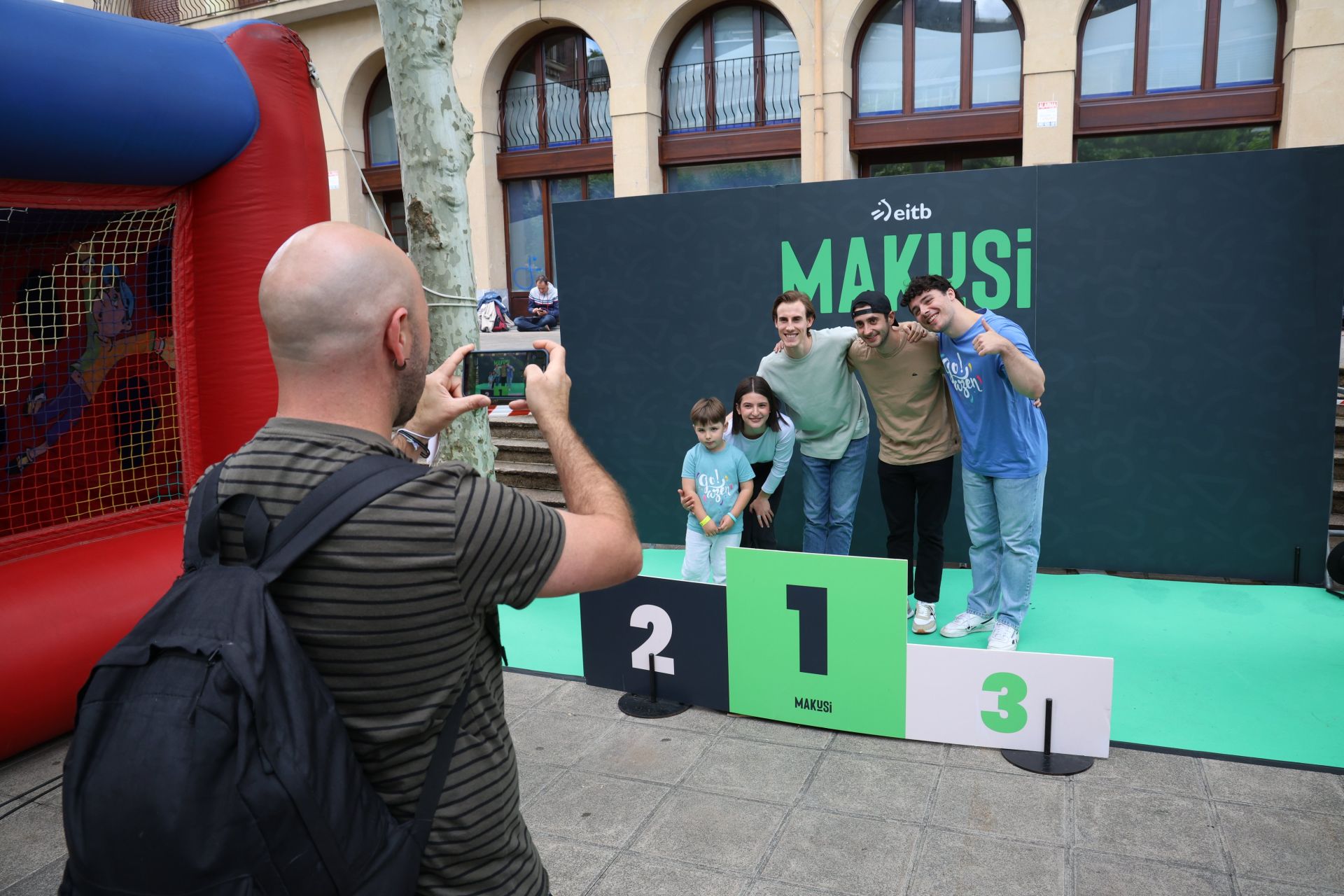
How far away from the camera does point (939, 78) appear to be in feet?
48.5

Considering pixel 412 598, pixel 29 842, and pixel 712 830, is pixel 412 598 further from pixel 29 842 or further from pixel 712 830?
pixel 29 842

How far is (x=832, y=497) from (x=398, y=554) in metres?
4.54

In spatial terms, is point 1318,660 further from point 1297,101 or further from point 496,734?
point 1297,101

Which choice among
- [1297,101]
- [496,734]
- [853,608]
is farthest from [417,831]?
[1297,101]

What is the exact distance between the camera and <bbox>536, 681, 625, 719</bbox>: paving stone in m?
4.44

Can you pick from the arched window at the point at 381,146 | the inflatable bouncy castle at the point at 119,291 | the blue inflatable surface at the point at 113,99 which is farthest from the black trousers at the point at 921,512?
the arched window at the point at 381,146

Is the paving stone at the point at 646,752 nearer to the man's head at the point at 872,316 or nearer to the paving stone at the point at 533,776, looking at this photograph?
the paving stone at the point at 533,776

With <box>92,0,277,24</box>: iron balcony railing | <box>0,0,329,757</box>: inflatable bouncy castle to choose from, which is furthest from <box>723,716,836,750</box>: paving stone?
<box>92,0,277,24</box>: iron balcony railing

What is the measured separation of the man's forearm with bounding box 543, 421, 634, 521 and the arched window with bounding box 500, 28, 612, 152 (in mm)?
15950

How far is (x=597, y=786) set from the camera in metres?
3.75

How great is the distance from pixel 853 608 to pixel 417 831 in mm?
2815

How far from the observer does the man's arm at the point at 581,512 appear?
4.80 ft

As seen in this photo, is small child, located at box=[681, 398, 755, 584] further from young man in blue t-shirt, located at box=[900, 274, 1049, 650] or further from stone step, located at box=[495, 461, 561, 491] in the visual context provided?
stone step, located at box=[495, 461, 561, 491]

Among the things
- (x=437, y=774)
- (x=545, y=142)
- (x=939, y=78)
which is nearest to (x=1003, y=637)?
(x=437, y=774)
